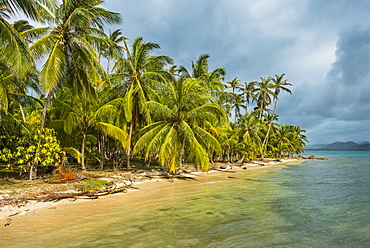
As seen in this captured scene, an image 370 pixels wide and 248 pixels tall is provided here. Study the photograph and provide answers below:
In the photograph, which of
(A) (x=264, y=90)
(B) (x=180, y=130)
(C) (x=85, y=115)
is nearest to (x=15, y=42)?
(C) (x=85, y=115)

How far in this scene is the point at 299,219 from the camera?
7.57 m

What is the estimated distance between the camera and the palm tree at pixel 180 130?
48.6ft

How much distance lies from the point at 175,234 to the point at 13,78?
1241 cm

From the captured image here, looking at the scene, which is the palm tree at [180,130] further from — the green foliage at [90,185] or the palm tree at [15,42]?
the palm tree at [15,42]

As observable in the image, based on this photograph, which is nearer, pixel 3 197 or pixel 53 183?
pixel 3 197

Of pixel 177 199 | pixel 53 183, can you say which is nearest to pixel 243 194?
pixel 177 199

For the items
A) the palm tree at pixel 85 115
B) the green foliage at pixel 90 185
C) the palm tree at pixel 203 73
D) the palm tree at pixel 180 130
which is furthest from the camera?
the palm tree at pixel 203 73

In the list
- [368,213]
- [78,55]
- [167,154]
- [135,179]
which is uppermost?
[78,55]

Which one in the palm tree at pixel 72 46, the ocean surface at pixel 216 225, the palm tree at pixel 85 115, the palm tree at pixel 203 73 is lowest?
the ocean surface at pixel 216 225

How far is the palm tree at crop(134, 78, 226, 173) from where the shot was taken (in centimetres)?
1483

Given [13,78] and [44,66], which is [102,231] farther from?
[13,78]

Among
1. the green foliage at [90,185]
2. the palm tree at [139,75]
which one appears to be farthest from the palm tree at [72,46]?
the palm tree at [139,75]

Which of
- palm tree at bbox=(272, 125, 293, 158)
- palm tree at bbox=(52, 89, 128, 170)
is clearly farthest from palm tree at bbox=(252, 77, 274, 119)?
palm tree at bbox=(52, 89, 128, 170)

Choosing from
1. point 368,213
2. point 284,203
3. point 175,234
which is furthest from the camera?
point 284,203
